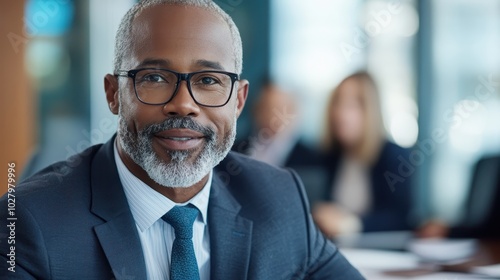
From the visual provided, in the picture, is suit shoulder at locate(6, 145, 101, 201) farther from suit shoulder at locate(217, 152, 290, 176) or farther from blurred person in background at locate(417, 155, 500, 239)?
blurred person in background at locate(417, 155, 500, 239)

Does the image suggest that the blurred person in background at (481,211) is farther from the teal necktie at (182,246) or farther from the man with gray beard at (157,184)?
the teal necktie at (182,246)

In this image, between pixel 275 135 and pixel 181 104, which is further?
pixel 275 135

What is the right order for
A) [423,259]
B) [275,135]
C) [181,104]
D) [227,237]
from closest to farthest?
1. [181,104]
2. [227,237]
3. [423,259]
4. [275,135]

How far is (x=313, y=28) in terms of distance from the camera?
13.9ft

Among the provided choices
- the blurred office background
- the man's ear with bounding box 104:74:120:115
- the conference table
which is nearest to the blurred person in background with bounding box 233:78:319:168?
the conference table

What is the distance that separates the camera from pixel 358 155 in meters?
2.60

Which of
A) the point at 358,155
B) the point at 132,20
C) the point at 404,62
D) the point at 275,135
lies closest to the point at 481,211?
the point at 358,155

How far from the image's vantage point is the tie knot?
102cm

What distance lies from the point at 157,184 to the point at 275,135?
5.77ft

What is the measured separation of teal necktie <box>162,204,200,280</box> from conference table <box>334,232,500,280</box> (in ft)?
2.06

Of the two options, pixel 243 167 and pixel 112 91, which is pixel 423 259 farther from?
pixel 112 91

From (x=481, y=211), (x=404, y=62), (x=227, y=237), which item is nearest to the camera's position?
(x=227, y=237)

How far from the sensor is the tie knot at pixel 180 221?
3.35 ft

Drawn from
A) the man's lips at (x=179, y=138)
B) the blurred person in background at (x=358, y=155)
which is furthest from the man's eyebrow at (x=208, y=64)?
the blurred person in background at (x=358, y=155)
